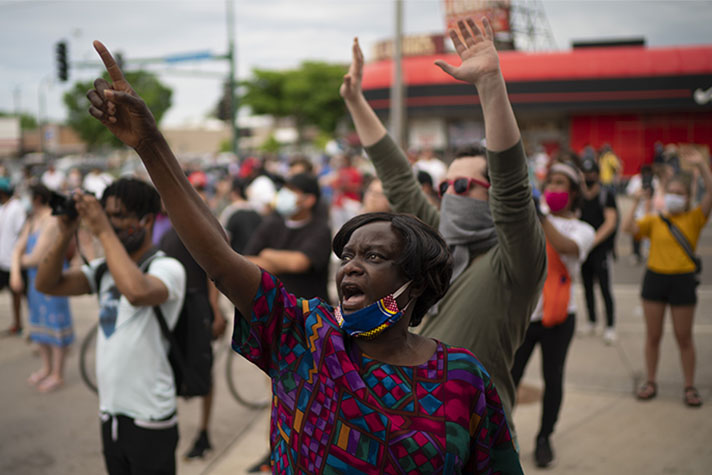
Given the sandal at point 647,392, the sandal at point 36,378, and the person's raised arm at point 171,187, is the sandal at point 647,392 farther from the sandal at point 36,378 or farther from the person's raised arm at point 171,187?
the sandal at point 36,378

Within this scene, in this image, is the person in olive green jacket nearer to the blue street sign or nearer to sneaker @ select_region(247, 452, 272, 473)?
sneaker @ select_region(247, 452, 272, 473)

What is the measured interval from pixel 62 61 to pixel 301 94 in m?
44.0

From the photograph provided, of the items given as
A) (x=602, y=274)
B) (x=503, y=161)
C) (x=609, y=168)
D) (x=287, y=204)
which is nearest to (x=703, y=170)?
(x=602, y=274)

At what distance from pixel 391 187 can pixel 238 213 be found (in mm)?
3552

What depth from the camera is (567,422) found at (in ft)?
16.8

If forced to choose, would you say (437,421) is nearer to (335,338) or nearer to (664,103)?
(335,338)

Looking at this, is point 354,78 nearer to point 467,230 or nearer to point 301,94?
point 467,230

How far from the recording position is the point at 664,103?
2773 centimetres

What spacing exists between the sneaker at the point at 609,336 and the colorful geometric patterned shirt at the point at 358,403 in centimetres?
572

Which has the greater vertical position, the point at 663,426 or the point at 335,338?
the point at 335,338

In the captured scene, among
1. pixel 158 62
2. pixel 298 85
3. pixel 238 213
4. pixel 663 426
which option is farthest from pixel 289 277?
pixel 298 85

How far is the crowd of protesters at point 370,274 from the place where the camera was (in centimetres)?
158

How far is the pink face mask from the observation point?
4141 millimetres

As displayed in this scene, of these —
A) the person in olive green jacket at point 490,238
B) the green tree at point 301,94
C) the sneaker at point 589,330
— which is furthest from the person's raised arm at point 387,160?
the green tree at point 301,94
